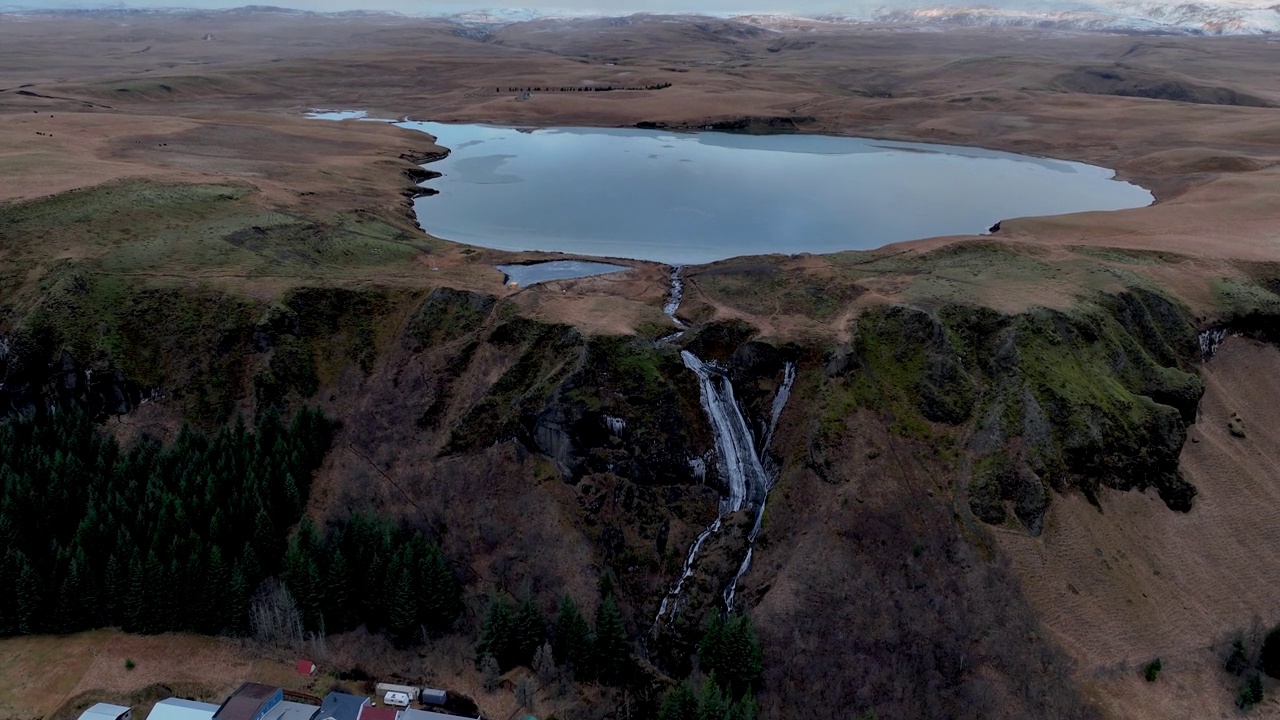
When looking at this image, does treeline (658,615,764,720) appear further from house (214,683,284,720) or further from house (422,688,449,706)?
house (214,683,284,720)

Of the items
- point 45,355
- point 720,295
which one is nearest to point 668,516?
point 720,295

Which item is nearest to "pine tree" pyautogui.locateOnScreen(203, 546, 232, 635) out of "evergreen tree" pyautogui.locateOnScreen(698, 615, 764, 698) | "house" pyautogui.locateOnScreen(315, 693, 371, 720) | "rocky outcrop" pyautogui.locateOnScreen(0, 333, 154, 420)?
"house" pyautogui.locateOnScreen(315, 693, 371, 720)

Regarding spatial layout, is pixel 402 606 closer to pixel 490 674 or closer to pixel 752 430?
pixel 490 674

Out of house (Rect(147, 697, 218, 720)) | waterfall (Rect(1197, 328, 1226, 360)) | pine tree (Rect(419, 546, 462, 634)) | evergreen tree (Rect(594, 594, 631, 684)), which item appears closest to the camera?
house (Rect(147, 697, 218, 720))

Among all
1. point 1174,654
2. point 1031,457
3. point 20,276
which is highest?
point 20,276

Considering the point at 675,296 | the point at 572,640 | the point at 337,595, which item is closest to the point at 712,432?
the point at 675,296

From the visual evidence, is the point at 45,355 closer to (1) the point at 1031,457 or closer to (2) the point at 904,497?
(2) the point at 904,497
